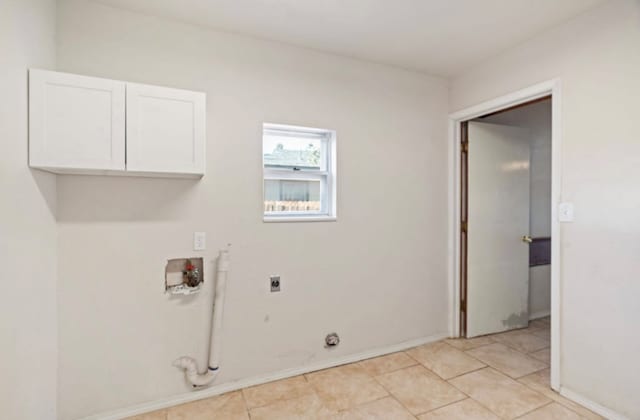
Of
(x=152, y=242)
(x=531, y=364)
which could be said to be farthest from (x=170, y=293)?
(x=531, y=364)

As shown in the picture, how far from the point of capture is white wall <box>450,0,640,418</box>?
1.93m

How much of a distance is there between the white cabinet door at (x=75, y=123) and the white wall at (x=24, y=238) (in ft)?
0.19

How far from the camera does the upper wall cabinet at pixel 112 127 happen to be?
5.49ft

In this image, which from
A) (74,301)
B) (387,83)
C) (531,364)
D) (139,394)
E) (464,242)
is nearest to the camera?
(74,301)

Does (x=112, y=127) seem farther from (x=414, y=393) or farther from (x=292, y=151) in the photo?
(x=414, y=393)

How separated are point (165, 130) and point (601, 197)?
2756 millimetres

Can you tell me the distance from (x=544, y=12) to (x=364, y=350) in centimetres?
285

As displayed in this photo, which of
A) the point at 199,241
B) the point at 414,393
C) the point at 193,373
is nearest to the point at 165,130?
the point at 199,241

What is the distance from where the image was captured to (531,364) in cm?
269

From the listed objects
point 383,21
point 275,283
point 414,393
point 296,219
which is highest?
point 383,21

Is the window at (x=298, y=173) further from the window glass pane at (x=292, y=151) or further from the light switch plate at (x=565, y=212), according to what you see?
the light switch plate at (x=565, y=212)

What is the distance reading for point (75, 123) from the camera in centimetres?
173

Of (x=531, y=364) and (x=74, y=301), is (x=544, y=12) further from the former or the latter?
(x=74, y=301)

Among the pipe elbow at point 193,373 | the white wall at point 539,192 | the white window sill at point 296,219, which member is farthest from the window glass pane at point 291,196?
the white wall at point 539,192
